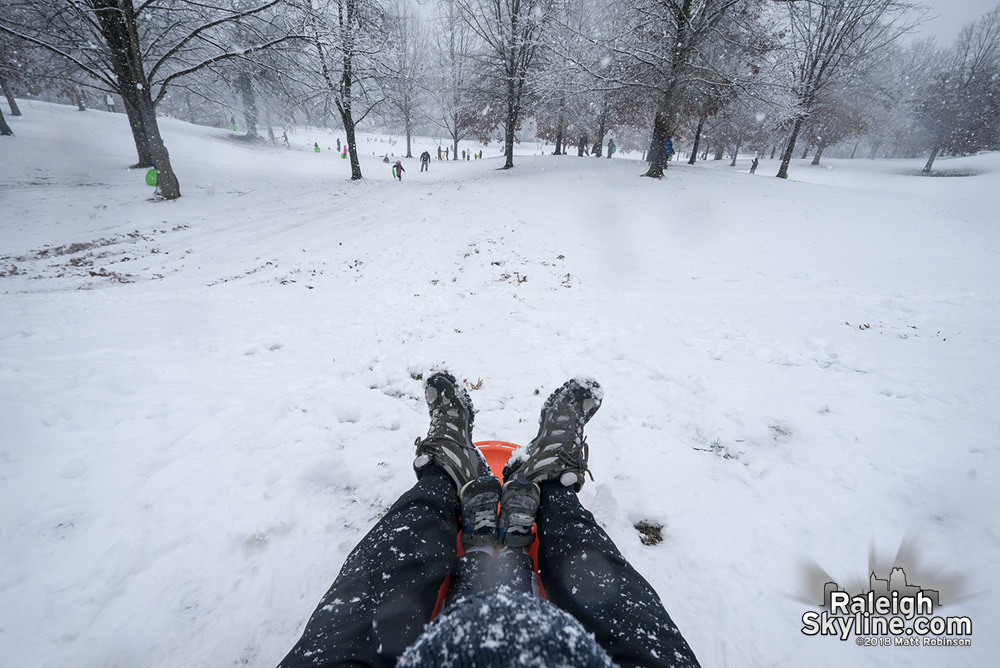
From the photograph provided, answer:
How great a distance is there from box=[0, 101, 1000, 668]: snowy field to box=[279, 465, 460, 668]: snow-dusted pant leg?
48 cm

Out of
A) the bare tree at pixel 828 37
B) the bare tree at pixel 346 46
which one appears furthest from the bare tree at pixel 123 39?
the bare tree at pixel 828 37

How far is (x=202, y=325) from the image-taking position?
12.9 feet

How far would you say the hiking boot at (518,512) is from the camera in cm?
185

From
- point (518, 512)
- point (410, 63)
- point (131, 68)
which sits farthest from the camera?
point (410, 63)

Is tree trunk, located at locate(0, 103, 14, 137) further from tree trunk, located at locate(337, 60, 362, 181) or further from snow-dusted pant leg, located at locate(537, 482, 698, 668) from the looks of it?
snow-dusted pant leg, located at locate(537, 482, 698, 668)

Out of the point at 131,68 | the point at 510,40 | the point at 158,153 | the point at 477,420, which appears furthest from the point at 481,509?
the point at 510,40

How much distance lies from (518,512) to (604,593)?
1.82 ft

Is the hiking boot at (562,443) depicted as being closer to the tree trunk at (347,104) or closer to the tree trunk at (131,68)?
the tree trunk at (131,68)

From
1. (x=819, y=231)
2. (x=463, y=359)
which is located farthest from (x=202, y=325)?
(x=819, y=231)

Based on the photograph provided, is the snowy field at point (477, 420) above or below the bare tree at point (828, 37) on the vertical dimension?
below

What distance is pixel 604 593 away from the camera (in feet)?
4.61

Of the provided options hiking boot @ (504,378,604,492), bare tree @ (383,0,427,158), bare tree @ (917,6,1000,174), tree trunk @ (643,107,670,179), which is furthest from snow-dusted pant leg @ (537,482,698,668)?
bare tree @ (917,6,1000,174)

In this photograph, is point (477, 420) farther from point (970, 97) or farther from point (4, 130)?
point (970, 97)

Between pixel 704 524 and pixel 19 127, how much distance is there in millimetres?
31875
